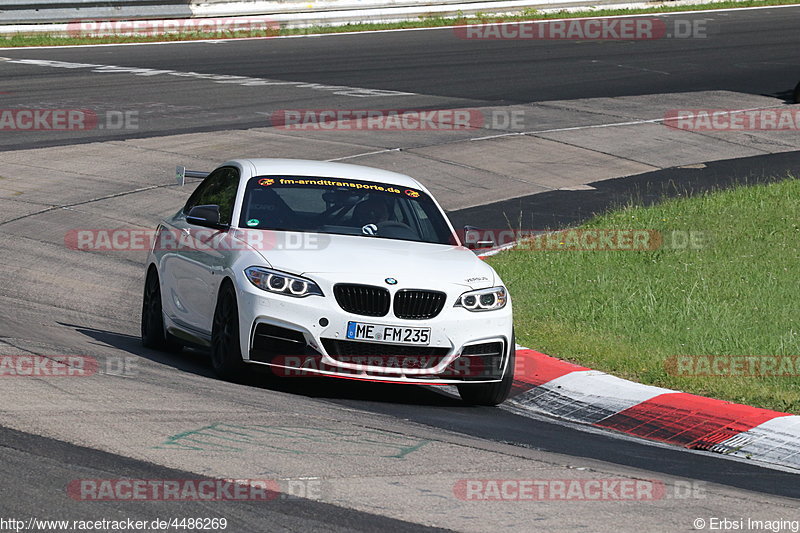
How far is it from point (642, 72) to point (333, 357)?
877 inches

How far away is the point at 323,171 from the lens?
10.2m

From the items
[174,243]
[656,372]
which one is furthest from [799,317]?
[174,243]

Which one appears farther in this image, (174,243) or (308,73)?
(308,73)

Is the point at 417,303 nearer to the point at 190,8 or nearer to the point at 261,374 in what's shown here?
the point at 261,374

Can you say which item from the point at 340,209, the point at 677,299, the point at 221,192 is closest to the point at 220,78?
the point at 677,299

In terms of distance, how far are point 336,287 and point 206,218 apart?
146 centimetres

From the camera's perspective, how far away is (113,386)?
7.92m

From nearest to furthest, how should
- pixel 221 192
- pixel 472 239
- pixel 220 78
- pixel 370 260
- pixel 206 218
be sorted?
1. pixel 370 260
2. pixel 206 218
3. pixel 472 239
4. pixel 221 192
5. pixel 220 78

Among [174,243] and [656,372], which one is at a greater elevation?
[174,243]

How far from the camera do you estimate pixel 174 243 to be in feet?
34.2

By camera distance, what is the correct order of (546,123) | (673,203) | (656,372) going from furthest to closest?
1. (546,123)
2. (673,203)
3. (656,372)

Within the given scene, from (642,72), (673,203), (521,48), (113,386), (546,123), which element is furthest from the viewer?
(521,48)

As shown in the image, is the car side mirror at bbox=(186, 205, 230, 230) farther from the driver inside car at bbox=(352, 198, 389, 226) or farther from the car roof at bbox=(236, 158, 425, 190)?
the driver inside car at bbox=(352, 198, 389, 226)

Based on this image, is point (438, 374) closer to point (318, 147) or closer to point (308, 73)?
point (318, 147)
